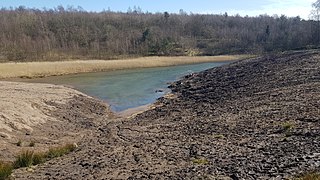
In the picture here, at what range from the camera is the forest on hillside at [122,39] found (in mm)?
90438

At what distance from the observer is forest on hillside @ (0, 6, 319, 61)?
3561 inches

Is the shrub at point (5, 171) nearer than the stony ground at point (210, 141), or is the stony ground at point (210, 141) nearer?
the stony ground at point (210, 141)

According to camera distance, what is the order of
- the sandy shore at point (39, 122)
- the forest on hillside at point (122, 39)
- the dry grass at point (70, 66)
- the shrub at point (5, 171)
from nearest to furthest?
the shrub at point (5, 171) → the sandy shore at point (39, 122) → the dry grass at point (70, 66) → the forest on hillside at point (122, 39)

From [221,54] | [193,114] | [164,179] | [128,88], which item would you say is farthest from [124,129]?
[221,54]

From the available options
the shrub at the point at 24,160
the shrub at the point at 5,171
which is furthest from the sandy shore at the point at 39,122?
the shrub at the point at 5,171

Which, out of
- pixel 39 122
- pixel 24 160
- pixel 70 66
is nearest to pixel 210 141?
pixel 24 160

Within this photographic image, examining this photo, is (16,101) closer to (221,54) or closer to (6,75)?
(6,75)

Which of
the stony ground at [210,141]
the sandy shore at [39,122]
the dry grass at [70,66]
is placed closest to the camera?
the stony ground at [210,141]

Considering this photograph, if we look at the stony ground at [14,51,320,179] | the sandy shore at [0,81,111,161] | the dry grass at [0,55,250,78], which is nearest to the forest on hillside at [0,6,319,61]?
the dry grass at [0,55,250,78]

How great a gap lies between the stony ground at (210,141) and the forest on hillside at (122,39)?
5803cm

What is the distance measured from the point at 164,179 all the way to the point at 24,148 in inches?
287

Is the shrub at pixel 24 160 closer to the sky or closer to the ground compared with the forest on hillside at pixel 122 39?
closer to the ground

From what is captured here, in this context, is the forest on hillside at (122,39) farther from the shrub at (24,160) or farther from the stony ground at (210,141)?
the shrub at (24,160)

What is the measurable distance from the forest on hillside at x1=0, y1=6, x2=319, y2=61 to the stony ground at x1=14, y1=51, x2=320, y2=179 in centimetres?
5803
